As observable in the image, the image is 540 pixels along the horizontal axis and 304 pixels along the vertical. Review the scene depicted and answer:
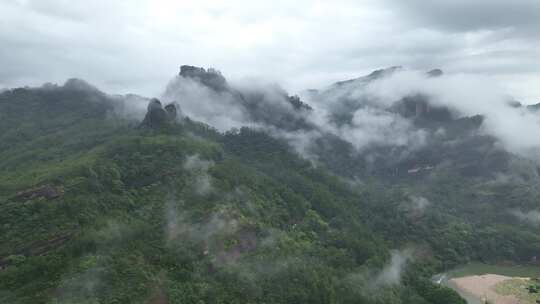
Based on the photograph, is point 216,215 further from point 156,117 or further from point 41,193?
point 156,117

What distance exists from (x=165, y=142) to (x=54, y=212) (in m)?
41.8

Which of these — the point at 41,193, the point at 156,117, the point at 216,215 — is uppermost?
the point at 156,117

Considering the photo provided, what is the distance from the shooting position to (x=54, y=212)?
230 ft

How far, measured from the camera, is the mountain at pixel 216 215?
63.0 meters

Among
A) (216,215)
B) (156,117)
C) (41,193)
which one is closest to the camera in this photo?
(41,193)

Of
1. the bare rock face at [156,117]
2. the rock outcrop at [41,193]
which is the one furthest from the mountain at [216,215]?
the bare rock face at [156,117]

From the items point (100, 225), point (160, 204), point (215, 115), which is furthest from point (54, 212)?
point (215, 115)

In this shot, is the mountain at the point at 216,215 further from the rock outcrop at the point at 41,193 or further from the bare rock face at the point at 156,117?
the bare rock face at the point at 156,117

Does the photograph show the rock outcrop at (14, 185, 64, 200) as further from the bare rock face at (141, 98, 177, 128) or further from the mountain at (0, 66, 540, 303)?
the bare rock face at (141, 98, 177, 128)

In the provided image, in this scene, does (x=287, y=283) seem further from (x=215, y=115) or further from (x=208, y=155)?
(x=215, y=115)

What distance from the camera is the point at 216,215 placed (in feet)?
262

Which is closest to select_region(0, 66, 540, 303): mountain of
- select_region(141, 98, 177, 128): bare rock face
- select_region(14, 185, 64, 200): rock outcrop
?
select_region(14, 185, 64, 200): rock outcrop

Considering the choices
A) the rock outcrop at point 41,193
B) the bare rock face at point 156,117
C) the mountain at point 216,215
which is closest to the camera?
the mountain at point 216,215

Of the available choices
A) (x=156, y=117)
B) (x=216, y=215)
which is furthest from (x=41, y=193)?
(x=156, y=117)
